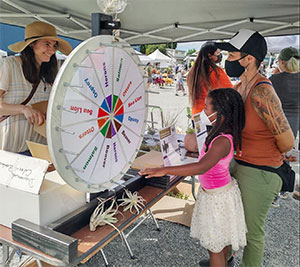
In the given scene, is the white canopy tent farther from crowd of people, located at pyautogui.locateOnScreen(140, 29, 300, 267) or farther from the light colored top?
the light colored top

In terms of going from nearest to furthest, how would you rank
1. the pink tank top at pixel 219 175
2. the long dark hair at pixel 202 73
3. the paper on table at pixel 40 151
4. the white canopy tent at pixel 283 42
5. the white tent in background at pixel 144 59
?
the paper on table at pixel 40 151 → the white tent in background at pixel 144 59 → the pink tank top at pixel 219 175 → the long dark hair at pixel 202 73 → the white canopy tent at pixel 283 42

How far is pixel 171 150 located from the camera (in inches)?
67.2

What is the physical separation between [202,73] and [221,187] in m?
1.17

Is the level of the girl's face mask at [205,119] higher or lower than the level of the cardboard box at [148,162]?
higher

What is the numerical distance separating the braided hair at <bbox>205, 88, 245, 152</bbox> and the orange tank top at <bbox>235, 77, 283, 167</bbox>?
48 millimetres

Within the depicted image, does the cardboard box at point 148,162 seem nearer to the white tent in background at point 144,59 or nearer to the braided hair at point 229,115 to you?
the braided hair at point 229,115

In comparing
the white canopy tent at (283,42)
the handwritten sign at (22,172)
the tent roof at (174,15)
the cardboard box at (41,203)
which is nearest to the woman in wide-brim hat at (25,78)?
the handwritten sign at (22,172)

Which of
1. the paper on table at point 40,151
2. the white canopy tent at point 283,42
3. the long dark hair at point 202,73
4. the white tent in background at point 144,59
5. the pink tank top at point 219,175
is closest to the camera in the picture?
the paper on table at point 40,151

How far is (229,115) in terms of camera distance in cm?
151

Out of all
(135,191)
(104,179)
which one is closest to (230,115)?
(135,191)

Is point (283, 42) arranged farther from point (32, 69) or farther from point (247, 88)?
point (32, 69)

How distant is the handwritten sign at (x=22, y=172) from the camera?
97 cm

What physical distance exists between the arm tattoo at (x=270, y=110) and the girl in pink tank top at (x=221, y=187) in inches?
3.7

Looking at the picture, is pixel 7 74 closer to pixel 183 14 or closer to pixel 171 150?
pixel 171 150
